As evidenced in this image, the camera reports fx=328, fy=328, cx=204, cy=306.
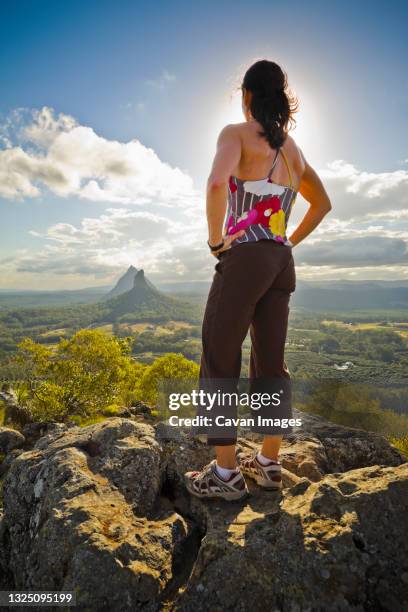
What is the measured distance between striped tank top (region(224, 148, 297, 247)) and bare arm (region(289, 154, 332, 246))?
0.76 metres

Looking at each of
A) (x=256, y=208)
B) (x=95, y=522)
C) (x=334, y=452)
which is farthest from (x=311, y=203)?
(x=95, y=522)

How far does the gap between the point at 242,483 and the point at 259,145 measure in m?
3.47

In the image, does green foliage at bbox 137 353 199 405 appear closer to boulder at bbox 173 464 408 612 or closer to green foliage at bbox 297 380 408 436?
green foliage at bbox 297 380 408 436

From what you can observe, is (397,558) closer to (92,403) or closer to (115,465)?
(115,465)

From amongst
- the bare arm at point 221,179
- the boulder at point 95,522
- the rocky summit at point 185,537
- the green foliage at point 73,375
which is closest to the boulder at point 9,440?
the green foliage at point 73,375

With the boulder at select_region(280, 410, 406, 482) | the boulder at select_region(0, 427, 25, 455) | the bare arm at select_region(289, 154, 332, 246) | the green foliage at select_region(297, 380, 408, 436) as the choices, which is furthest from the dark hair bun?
the green foliage at select_region(297, 380, 408, 436)

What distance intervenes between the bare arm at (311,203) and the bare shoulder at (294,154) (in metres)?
0.31

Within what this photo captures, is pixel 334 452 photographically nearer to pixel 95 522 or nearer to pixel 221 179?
pixel 95 522

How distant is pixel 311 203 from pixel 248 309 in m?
1.85

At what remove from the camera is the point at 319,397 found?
32938 mm

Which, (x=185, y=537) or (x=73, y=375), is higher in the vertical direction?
(x=185, y=537)

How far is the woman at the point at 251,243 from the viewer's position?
10.4ft

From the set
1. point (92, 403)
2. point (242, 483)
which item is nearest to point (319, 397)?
point (92, 403)

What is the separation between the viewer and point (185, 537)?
10.5ft
